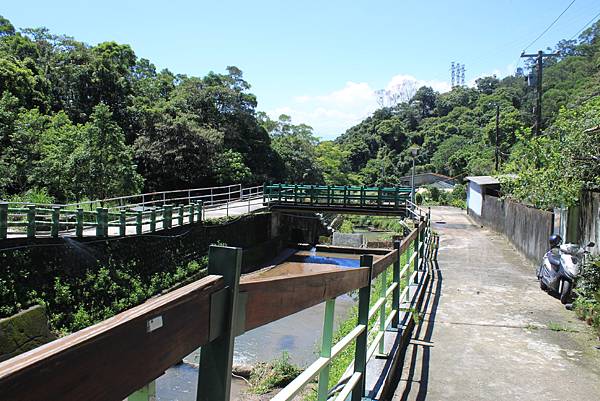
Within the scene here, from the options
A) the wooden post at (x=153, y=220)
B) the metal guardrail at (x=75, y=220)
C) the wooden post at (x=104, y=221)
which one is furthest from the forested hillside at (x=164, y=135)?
the wooden post at (x=104, y=221)

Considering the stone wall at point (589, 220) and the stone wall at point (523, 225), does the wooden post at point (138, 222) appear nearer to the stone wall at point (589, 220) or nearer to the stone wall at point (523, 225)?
the stone wall at point (523, 225)

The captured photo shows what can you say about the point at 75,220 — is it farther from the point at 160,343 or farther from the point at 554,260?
the point at 160,343

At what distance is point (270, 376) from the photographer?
9859 mm

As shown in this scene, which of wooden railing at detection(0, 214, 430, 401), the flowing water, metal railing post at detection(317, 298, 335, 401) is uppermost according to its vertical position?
wooden railing at detection(0, 214, 430, 401)

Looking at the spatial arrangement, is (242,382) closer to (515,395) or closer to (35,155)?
(515,395)

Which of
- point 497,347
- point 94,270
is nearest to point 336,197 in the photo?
point 94,270

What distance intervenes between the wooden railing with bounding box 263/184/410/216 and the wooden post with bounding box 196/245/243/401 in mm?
26819

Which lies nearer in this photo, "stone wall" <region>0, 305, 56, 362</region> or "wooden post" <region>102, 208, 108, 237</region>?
"stone wall" <region>0, 305, 56, 362</region>

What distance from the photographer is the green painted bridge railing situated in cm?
2831

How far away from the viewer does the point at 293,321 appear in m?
16.4

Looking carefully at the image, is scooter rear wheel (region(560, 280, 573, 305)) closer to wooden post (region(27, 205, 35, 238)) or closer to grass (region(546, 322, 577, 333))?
grass (region(546, 322, 577, 333))

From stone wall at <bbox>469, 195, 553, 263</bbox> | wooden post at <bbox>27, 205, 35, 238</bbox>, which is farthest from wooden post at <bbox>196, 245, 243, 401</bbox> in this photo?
wooden post at <bbox>27, 205, 35, 238</bbox>

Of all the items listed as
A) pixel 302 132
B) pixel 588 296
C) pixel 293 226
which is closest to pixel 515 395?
pixel 588 296

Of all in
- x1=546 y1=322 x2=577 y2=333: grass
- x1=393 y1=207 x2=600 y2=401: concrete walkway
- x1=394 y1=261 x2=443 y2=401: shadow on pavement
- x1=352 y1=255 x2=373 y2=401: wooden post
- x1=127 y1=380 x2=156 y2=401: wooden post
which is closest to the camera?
x1=127 y1=380 x2=156 y2=401: wooden post
